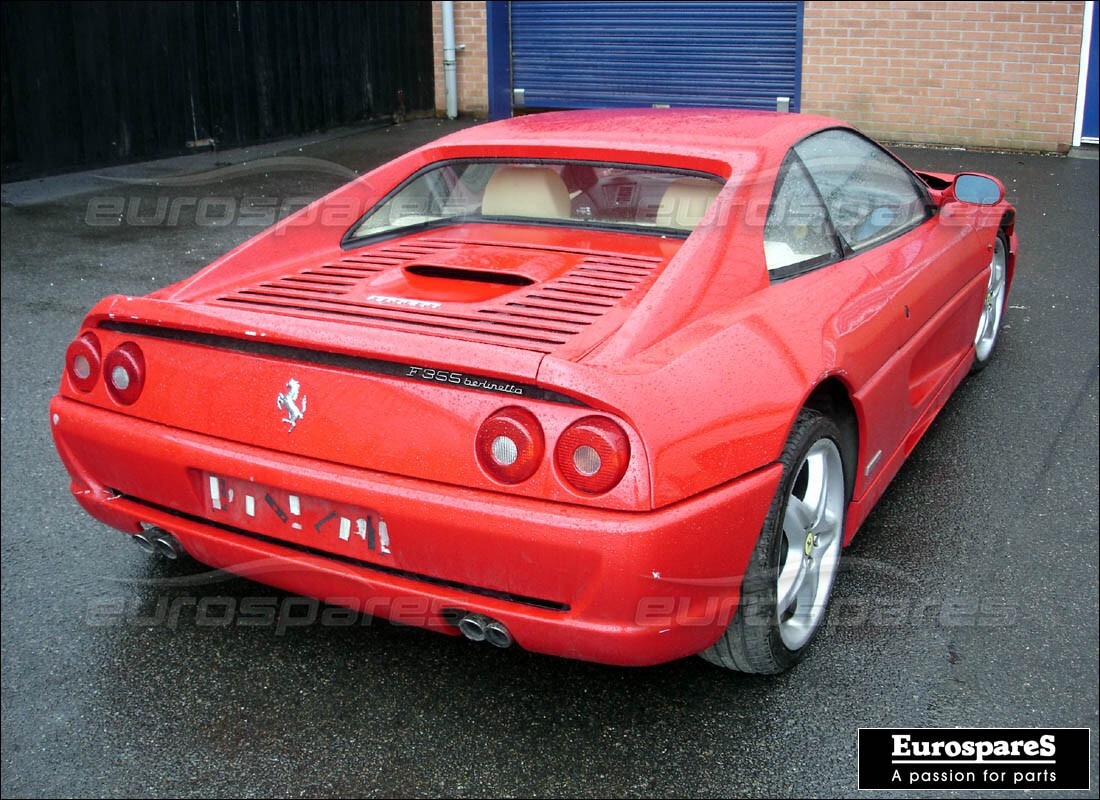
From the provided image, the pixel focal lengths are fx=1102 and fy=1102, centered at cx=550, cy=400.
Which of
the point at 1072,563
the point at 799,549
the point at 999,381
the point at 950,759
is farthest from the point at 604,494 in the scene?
the point at 999,381

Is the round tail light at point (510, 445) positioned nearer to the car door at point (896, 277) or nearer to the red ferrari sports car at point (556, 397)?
the red ferrari sports car at point (556, 397)

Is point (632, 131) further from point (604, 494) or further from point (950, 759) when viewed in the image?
point (950, 759)

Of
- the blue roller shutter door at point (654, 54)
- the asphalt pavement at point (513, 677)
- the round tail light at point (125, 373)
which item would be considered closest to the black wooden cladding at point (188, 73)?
the blue roller shutter door at point (654, 54)

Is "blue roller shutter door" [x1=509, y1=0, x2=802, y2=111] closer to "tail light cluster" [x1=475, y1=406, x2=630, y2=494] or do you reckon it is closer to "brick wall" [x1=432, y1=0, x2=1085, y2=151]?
"brick wall" [x1=432, y1=0, x2=1085, y2=151]

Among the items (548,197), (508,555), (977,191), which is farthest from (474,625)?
(977,191)

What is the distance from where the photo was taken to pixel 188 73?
37.6ft

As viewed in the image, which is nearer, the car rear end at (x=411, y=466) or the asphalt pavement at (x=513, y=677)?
the car rear end at (x=411, y=466)

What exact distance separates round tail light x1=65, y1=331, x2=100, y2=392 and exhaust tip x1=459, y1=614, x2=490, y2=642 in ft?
4.00

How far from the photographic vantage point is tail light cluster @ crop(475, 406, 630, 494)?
2277 millimetres

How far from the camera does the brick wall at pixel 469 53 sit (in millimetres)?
14461

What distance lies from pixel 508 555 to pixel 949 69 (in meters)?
11.1

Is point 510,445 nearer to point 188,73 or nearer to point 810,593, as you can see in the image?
point 810,593

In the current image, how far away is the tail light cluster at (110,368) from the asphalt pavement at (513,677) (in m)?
0.69

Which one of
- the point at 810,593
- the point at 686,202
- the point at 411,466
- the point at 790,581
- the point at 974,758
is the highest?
the point at 686,202
